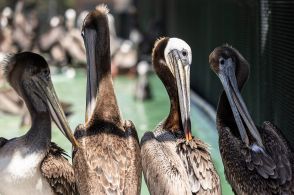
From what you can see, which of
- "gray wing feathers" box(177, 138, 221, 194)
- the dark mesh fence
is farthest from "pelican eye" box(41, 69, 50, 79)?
the dark mesh fence

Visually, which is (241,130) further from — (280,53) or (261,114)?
(261,114)

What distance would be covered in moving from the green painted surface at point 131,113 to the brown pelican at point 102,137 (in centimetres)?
175

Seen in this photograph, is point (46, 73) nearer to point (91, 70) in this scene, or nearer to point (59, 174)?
point (91, 70)

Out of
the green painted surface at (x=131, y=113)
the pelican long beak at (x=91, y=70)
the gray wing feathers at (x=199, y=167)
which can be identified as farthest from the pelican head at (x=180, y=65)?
the green painted surface at (x=131, y=113)

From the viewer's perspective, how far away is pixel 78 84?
15.1 metres

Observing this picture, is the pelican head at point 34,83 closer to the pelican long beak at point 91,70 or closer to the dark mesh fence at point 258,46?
the pelican long beak at point 91,70

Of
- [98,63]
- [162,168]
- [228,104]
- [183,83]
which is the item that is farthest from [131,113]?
[162,168]

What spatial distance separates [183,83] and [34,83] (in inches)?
42.4

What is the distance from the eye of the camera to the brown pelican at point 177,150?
4.72 m

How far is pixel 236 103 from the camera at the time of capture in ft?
17.7

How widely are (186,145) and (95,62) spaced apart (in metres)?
1.19

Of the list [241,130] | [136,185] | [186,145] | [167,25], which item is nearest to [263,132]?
[241,130]

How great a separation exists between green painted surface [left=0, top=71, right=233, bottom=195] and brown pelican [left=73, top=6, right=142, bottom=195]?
1.75 metres

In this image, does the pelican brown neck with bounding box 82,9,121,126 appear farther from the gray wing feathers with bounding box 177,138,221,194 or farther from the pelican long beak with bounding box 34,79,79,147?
the gray wing feathers with bounding box 177,138,221,194
